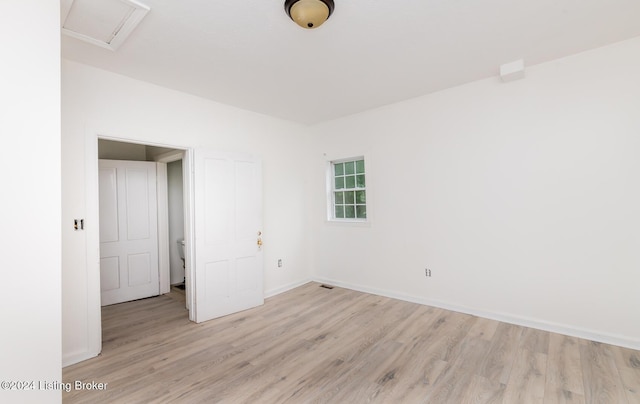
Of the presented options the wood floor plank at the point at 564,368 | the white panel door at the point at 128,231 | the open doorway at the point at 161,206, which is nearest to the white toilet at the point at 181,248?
the open doorway at the point at 161,206

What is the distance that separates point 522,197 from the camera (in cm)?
305

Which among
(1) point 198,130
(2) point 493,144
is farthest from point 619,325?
(1) point 198,130

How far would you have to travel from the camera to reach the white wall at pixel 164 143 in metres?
2.59

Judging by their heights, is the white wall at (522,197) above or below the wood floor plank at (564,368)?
above

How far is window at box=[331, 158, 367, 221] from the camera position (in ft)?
14.9

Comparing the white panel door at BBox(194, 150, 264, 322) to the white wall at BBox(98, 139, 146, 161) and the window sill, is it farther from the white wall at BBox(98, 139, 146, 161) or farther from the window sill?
the white wall at BBox(98, 139, 146, 161)

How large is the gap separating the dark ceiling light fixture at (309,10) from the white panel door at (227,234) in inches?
84.0

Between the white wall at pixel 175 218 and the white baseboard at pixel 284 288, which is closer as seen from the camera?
the white baseboard at pixel 284 288

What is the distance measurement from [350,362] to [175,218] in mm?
3895

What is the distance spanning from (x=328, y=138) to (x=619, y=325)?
412 cm

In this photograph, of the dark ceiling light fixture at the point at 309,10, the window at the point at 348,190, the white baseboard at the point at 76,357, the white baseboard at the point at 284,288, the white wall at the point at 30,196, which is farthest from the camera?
the window at the point at 348,190

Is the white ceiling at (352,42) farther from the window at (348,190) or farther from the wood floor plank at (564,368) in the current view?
the wood floor plank at (564,368)

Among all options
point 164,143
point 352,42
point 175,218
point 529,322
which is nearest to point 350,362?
point 529,322

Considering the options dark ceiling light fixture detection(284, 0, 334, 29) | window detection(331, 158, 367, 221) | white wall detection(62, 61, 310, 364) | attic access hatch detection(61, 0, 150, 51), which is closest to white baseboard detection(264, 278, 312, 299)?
white wall detection(62, 61, 310, 364)
